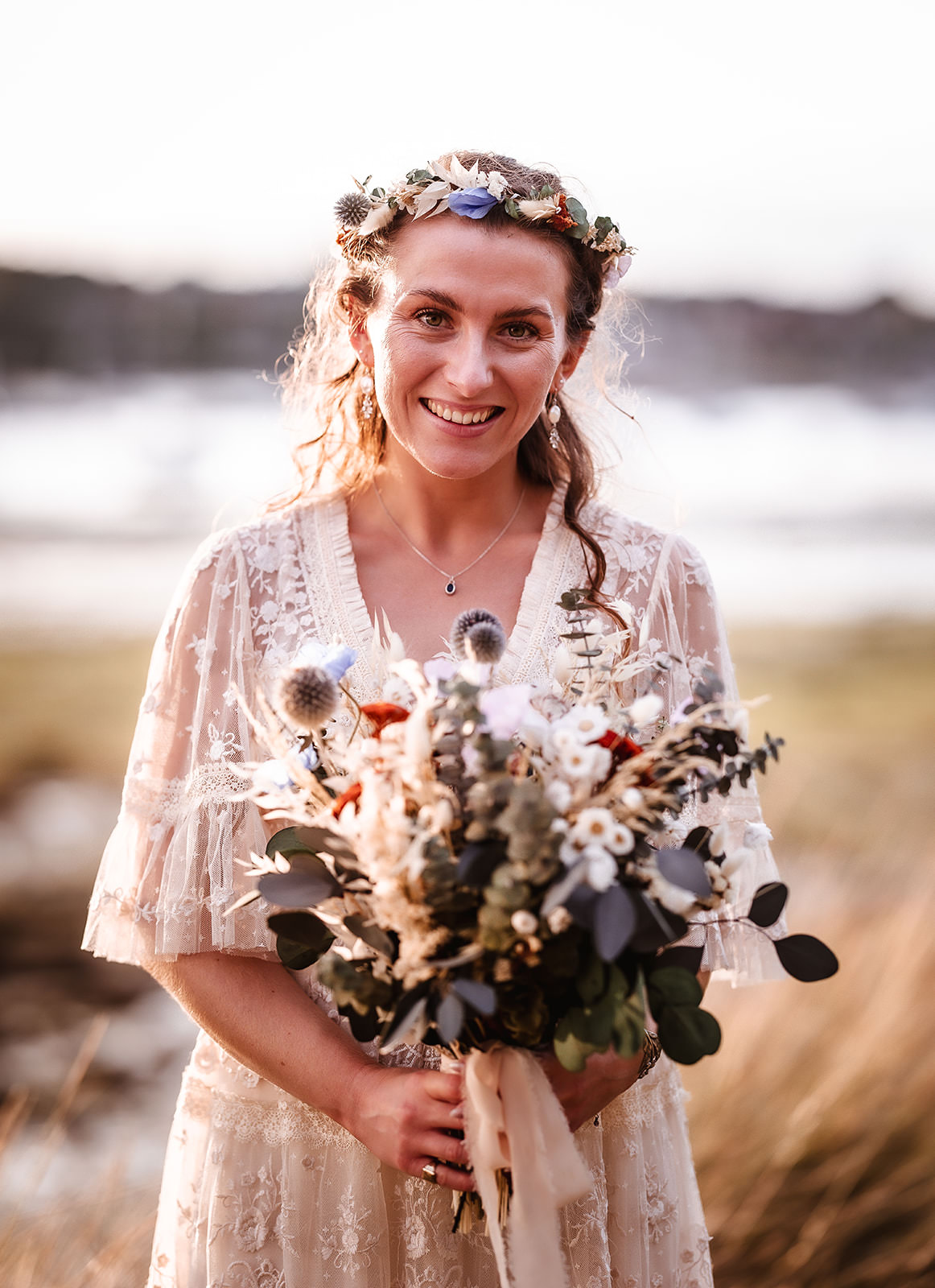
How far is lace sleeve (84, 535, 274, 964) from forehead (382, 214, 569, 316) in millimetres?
498

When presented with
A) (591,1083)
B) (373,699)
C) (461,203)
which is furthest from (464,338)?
(591,1083)

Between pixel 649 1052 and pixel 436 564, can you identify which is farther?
pixel 436 564

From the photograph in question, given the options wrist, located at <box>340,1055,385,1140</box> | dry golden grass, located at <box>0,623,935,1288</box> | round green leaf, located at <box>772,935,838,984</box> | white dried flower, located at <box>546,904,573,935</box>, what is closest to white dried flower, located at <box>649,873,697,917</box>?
white dried flower, located at <box>546,904,573,935</box>

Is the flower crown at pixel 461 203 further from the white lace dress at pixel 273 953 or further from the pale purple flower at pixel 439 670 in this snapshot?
the pale purple flower at pixel 439 670

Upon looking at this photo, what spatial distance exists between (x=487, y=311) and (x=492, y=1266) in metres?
1.27

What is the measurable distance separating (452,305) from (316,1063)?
101cm

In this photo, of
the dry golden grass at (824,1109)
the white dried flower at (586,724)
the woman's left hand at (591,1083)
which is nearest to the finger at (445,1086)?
the woman's left hand at (591,1083)

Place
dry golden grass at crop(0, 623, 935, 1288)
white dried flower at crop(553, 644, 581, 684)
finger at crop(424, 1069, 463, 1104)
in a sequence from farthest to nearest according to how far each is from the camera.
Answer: dry golden grass at crop(0, 623, 935, 1288) < finger at crop(424, 1069, 463, 1104) < white dried flower at crop(553, 644, 581, 684)

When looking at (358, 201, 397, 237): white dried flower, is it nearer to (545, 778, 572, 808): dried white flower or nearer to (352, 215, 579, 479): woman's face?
(352, 215, 579, 479): woman's face

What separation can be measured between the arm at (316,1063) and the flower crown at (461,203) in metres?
1.05

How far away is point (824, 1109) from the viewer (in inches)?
103

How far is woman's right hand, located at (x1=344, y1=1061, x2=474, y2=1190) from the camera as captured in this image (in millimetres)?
1217

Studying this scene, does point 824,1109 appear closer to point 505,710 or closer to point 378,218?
point 505,710

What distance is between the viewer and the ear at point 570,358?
166 cm
